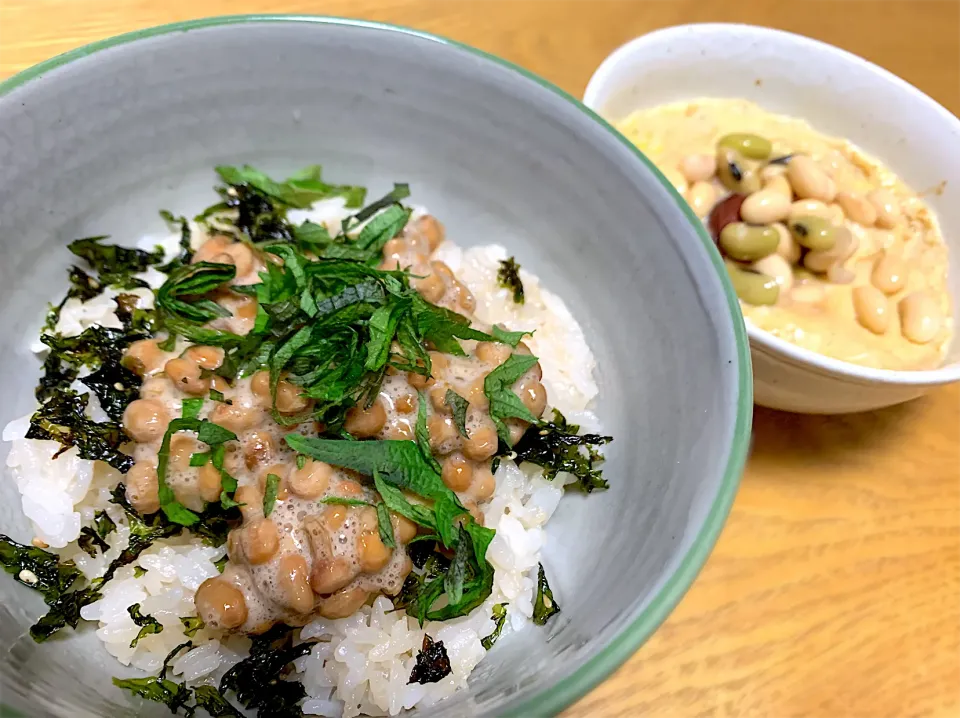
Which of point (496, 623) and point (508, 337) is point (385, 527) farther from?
point (508, 337)

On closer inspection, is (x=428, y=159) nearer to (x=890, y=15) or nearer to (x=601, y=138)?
(x=601, y=138)

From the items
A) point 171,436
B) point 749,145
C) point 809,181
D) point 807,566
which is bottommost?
point 807,566

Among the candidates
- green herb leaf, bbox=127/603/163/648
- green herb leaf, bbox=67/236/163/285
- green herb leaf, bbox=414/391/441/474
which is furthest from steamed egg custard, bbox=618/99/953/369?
green herb leaf, bbox=127/603/163/648

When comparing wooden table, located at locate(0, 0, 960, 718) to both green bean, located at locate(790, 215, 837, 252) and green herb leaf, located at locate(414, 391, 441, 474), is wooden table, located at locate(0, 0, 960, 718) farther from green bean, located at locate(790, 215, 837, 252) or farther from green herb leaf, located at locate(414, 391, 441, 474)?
green herb leaf, located at locate(414, 391, 441, 474)

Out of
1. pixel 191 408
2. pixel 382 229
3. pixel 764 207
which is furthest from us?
pixel 764 207

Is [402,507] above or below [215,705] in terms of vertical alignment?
above

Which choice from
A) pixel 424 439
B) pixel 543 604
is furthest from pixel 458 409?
pixel 543 604

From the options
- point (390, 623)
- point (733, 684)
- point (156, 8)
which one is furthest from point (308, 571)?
point (156, 8)
